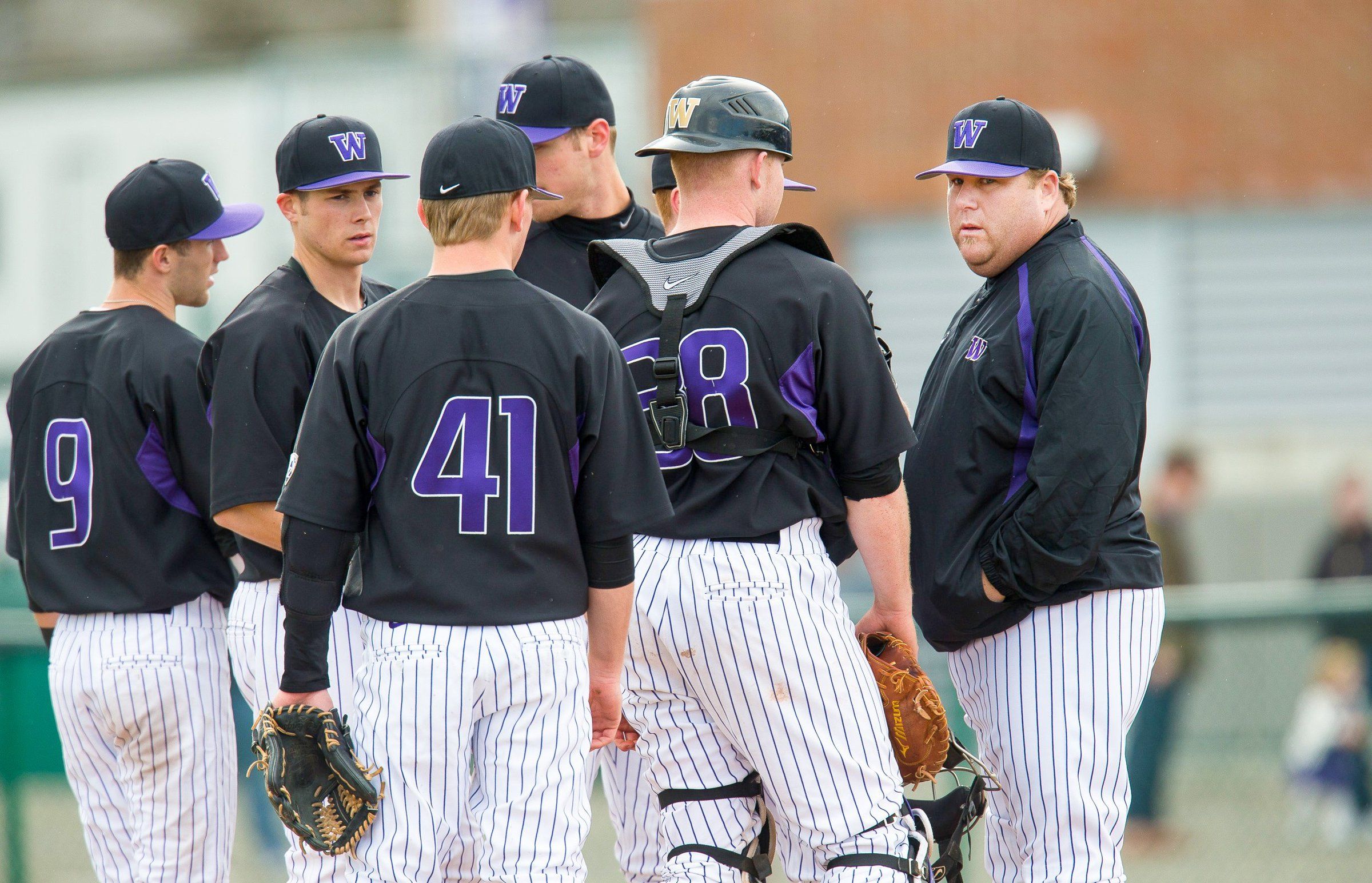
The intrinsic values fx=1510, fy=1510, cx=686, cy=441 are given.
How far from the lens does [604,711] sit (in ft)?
12.0

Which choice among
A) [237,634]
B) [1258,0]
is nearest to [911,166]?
[1258,0]

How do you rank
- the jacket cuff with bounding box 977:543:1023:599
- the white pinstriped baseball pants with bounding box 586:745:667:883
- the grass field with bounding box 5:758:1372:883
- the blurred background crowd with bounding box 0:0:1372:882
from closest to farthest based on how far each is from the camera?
the jacket cuff with bounding box 977:543:1023:599 → the white pinstriped baseball pants with bounding box 586:745:667:883 → the grass field with bounding box 5:758:1372:883 → the blurred background crowd with bounding box 0:0:1372:882

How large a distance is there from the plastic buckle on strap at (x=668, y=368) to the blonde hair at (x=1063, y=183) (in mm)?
1162

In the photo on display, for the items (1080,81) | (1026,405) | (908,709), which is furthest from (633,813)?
(1080,81)

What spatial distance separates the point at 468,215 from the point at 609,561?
85 centimetres

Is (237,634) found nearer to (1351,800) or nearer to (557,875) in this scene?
(557,875)

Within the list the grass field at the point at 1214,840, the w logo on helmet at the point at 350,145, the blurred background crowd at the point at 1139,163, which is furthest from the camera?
the blurred background crowd at the point at 1139,163

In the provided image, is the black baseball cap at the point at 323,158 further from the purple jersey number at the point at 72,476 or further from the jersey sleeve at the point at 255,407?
the purple jersey number at the point at 72,476

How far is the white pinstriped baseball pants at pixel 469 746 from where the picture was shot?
130 inches

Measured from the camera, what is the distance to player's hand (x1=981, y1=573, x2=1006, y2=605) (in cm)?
390

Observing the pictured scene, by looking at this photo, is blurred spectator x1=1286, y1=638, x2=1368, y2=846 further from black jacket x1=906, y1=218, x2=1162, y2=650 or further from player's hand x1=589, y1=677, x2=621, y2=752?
player's hand x1=589, y1=677, x2=621, y2=752

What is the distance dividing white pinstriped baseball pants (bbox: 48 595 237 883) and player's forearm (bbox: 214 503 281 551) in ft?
2.02

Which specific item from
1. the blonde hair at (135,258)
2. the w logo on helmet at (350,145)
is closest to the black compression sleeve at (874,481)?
the w logo on helmet at (350,145)

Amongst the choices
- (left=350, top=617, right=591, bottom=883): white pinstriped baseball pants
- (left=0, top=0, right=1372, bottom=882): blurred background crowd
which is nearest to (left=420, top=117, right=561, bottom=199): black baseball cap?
(left=350, top=617, right=591, bottom=883): white pinstriped baseball pants
